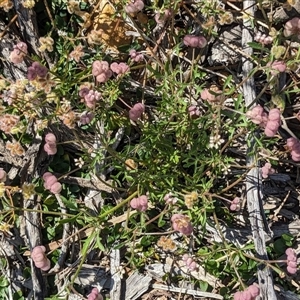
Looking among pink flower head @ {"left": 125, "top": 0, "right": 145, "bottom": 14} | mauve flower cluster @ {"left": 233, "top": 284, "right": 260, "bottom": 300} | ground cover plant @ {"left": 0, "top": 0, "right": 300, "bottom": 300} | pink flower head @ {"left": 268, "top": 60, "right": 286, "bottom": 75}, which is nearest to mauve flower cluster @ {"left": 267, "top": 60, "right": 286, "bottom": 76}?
pink flower head @ {"left": 268, "top": 60, "right": 286, "bottom": 75}

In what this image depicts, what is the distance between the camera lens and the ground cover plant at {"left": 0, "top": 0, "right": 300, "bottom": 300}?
103 inches

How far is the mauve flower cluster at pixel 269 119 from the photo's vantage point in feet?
6.91

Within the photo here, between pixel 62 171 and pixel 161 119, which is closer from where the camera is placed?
pixel 161 119

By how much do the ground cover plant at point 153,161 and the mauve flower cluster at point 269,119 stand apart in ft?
1.06

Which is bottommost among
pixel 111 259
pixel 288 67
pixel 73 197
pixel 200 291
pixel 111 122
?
pixel 200 291

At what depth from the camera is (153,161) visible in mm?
2719

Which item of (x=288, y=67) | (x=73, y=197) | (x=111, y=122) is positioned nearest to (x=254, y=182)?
(x=288, y=67)

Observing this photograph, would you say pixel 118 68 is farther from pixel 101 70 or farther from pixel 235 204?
pixel 235 204

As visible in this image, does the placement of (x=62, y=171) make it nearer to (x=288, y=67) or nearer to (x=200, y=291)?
(x=200, y=291)

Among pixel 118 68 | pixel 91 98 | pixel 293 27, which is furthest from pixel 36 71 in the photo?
pixel 293 27

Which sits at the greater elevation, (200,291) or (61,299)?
(61,299)

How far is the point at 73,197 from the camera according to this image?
2959mm

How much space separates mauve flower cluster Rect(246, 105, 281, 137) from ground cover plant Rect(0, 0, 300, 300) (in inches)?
12.7

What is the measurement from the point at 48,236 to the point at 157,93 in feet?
3.16
